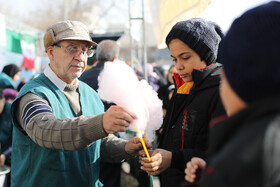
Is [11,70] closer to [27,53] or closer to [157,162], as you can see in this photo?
[27,53]

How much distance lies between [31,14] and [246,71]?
4599 cm

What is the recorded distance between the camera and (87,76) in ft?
13.4

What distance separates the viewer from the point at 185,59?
6.60ft

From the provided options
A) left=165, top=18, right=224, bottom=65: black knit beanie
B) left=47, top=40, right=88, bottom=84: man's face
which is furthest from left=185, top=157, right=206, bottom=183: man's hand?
left=47, top=40, right=88, bottom=84: man's face

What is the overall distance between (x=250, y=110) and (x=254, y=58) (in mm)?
146

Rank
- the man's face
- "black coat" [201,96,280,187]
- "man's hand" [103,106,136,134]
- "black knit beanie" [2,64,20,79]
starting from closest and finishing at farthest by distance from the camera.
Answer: "black coat" [201,96,280,187], "man's hand" [103,106,136,134], the man's face, "black knit beanie" [2,64,20,79]

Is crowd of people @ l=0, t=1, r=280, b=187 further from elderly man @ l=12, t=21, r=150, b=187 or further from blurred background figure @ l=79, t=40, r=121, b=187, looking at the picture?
blurred background figure @ l=79, t=40, r=121, b=187

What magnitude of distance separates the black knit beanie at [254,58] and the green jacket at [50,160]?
4.66 feet

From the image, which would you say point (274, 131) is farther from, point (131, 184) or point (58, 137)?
point (131, 184)

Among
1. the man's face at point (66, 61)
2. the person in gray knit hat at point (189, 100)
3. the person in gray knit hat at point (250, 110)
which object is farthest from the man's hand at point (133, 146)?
the person in gray knit hat at point (250, 110)

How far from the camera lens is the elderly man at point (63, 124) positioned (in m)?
1.69

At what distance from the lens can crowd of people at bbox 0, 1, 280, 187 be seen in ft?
2.46

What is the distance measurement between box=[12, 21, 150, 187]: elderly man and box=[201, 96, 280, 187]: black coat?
0.90 meters

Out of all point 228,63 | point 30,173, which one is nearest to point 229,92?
point 228,63
